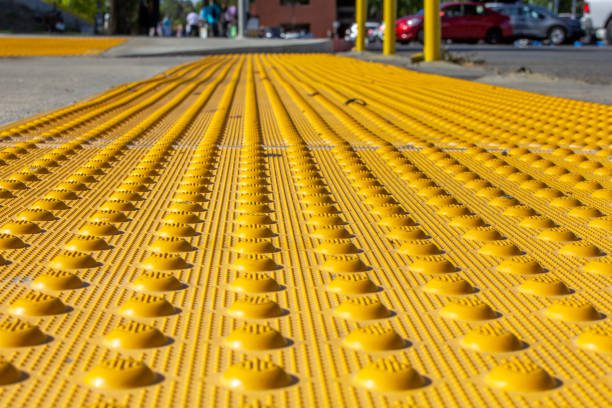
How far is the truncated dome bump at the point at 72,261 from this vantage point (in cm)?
232

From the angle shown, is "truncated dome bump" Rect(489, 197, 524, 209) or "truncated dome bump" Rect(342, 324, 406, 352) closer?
"truncated dome bump" Rect(342, 324, 406, 352)

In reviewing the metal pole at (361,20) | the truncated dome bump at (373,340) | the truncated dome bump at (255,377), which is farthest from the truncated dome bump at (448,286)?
the metal pole at (361,20)

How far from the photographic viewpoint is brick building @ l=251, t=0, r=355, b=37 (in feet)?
242

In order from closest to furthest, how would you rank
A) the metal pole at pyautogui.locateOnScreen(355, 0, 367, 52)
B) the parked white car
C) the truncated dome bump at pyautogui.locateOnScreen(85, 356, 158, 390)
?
the truncated dome bump at pyautogui.locateOnScreen(85, 356, 158, 390) < the parked white car < the metal pole at pyautogui.locateOnScreen(355, 0, 367, 52)

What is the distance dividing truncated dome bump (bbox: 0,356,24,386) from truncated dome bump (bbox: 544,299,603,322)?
1231 millimetres

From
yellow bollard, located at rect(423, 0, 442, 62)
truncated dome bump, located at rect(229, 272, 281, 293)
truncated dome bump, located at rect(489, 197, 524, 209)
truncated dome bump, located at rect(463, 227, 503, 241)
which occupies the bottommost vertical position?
truncated dome bump, located at rect(229, 272, 281, 293)

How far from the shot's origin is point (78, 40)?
79.7ft

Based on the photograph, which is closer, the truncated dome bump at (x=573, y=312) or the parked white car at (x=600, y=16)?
the truncated dome bump at (x=573, y=312)

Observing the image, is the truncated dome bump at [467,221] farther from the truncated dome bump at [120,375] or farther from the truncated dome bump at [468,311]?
the truncated dome bump at [120,375]

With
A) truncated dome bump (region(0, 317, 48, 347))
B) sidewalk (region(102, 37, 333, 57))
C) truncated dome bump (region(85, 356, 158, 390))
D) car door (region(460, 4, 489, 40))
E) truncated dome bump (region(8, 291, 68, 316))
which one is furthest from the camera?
car door (region(460, 4, 489, 40))

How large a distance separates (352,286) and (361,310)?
20cm

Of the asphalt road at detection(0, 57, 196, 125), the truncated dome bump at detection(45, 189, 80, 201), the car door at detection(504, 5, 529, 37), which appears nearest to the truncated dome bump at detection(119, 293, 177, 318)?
the truncated dome bump at detection(45, 189, 80, 201)

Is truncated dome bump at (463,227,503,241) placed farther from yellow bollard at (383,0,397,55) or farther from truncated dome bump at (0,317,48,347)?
yellow bollard at (383,0,397,55)

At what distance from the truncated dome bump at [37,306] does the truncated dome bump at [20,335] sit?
96 millimetres
